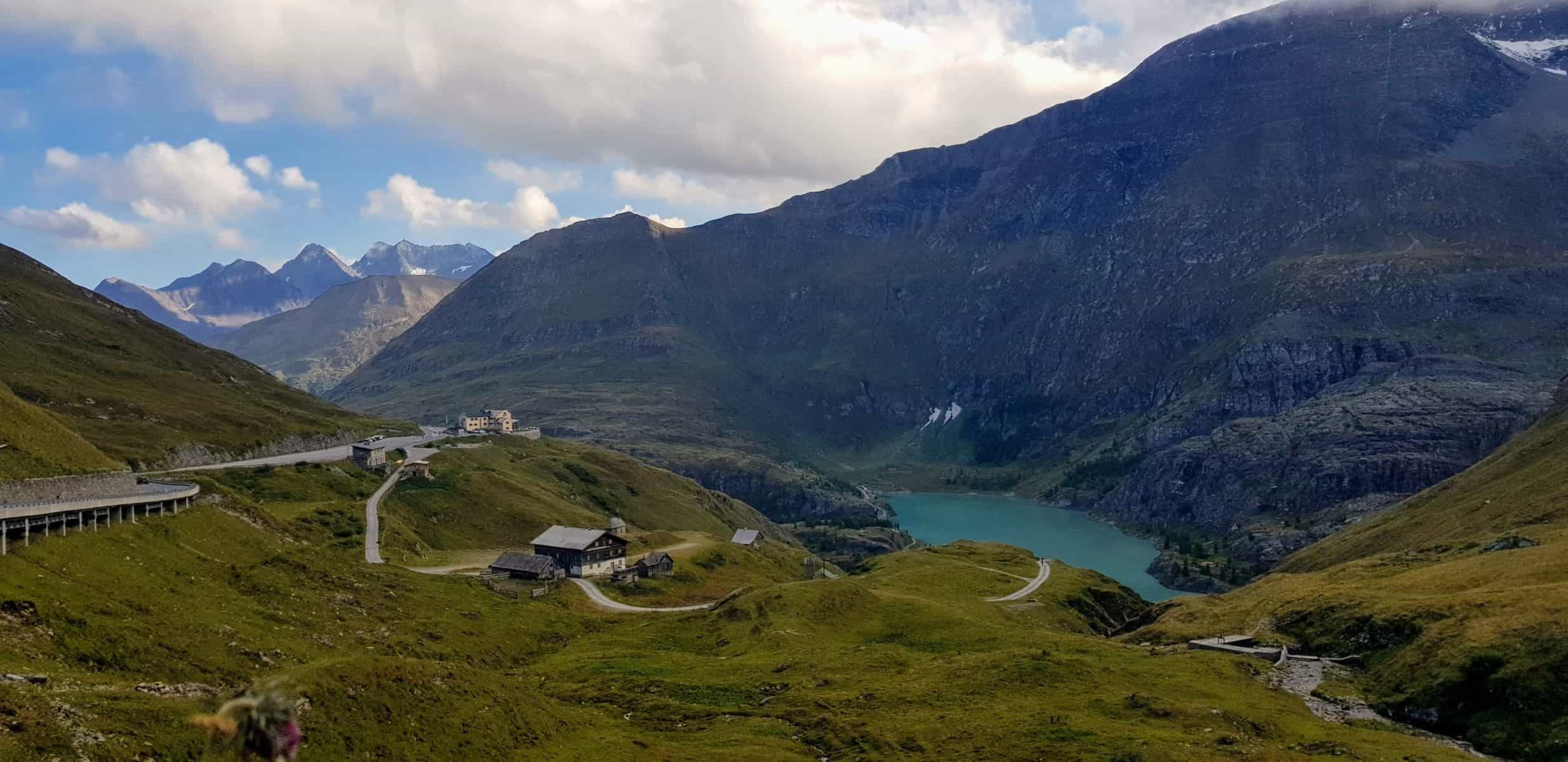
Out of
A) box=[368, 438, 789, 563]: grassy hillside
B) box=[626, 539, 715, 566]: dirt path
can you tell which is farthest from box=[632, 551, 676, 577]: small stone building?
box=[368, 438, 789, 563]: grassy hillside

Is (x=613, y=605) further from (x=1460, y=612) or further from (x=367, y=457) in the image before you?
(x=1460, y=612)

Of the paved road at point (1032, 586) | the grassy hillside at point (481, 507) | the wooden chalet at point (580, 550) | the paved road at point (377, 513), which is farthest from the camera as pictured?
the grassy hillside at point (481, 507)

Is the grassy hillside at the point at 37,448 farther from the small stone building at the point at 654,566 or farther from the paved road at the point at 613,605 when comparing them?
the small stone building at the point at 654,566

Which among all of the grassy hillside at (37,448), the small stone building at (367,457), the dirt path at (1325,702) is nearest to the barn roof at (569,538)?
the grassy hillside at (37,448)

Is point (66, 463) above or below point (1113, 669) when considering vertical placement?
above

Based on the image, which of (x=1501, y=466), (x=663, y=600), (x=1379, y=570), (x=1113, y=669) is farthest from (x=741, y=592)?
(x=1501, y=466)

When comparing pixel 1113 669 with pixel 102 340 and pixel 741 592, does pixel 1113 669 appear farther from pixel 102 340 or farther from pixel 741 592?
pixel 102 340
